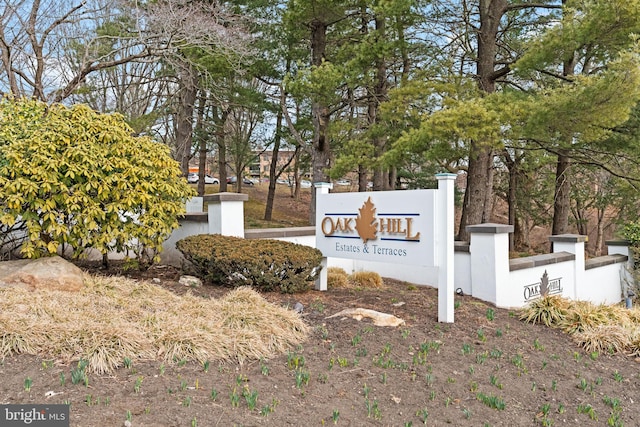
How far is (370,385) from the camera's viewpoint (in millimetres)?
Answer: 3305

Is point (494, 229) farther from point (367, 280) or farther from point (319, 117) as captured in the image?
point (319, 117)

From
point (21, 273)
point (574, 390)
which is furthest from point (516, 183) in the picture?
point (21, 273)

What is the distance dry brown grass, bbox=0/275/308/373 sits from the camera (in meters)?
3.48

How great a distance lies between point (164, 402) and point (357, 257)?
3236mm

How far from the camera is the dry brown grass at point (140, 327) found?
348 cm

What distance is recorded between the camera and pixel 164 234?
6.46m

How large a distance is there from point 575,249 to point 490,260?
2545mm

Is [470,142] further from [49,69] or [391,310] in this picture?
[49,69]

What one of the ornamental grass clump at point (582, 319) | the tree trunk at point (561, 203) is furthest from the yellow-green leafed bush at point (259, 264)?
the tree trunk at point (561, 203)

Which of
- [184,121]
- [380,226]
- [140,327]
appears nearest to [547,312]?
[380,226]

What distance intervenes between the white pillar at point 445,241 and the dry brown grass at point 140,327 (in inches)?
59.5

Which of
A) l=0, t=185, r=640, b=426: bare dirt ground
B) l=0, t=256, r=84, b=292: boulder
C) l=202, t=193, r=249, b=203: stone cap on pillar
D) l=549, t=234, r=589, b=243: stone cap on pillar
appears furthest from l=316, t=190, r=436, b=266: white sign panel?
l=549, t=234, r=589, b=243: stone cap on pillar

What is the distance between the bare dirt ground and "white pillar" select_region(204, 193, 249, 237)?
2.95 meters

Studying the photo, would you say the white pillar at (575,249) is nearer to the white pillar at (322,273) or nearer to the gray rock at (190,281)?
the white pillar at (322,273)
